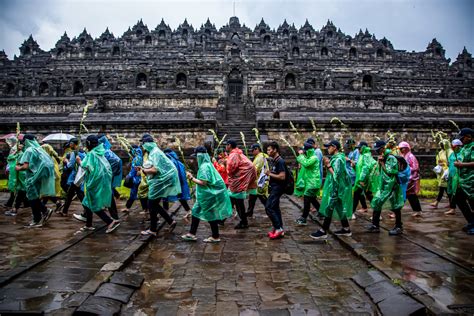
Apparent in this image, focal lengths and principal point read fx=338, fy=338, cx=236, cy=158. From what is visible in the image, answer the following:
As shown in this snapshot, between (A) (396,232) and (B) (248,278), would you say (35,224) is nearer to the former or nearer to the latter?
(B) (248,278)

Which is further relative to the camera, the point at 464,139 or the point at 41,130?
the point at 41,130

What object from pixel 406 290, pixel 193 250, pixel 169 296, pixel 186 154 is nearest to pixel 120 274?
pixel 169 296

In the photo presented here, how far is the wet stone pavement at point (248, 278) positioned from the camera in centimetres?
389

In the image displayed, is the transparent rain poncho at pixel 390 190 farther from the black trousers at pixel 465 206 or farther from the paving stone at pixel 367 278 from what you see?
the paving stone at pixel 367 278

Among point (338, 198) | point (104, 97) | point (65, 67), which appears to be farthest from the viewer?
point (65, 67)

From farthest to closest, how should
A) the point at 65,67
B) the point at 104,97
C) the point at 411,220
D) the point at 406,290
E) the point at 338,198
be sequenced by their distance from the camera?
the point at 65,67 < the point at 104,97 < the point at 411,220 < the point at 338,198 < the point at 406,290

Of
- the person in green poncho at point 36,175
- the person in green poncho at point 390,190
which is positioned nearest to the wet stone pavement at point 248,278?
the person in green poncho at point 390,190

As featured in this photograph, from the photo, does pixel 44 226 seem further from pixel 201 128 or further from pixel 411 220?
pixel 201 128

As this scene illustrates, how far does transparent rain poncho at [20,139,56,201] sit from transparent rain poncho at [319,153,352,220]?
6.37 metres

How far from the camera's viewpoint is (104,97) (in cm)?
2747

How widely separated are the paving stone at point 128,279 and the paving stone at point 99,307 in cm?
51

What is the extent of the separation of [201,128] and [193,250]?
46.3ft

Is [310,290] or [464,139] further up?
[464,139]

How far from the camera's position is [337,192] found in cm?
696
